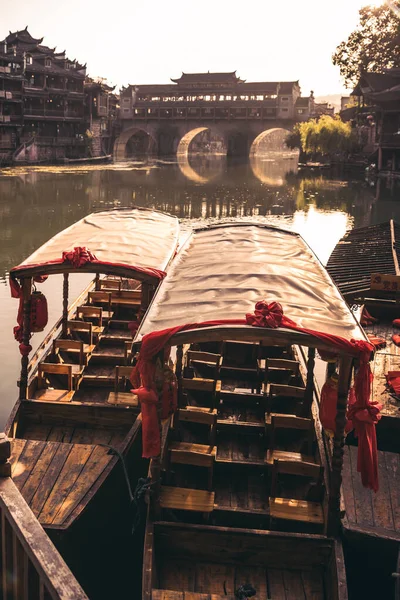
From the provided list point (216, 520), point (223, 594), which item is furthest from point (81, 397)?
point (223, 594)

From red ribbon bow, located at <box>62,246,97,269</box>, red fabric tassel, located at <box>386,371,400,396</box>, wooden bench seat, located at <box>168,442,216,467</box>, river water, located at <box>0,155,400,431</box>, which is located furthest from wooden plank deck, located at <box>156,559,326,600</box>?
river water, located at <box>0,155,400,431</box>

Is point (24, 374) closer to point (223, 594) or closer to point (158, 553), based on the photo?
point (158, 553)

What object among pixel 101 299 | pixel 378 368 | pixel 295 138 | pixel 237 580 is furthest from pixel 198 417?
pixel 295 138

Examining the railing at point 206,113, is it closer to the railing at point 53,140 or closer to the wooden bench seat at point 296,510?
the railing at point 53,140

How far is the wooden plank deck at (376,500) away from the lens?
6.94 meters

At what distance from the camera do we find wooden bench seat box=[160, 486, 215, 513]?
277 inches

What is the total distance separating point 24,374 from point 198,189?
44.6m

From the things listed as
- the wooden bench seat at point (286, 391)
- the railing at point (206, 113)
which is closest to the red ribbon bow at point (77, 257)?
the wooden bench seat at point (286, 391)

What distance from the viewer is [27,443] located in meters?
8.45

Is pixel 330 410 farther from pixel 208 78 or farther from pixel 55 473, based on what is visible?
pixel 208 78

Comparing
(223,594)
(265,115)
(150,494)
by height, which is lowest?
(223,594)

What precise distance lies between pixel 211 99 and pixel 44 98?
28.4 meters

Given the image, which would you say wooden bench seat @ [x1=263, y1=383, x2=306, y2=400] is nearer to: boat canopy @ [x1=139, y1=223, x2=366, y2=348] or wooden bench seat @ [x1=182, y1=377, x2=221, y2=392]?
wooden bench seat @ [x1=182, y1=377, x2=221, y2=392]

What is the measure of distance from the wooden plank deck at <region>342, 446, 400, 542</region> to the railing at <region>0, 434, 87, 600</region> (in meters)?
4.16
